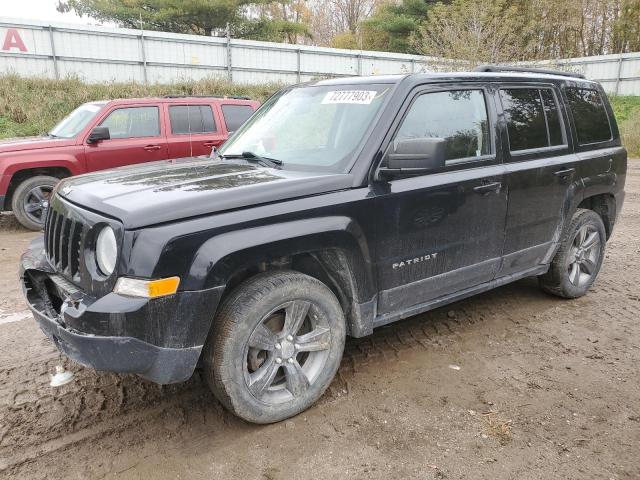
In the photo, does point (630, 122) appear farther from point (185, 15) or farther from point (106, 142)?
point (185, 15)

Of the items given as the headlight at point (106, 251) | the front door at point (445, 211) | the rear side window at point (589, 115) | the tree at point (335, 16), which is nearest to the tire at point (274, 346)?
the front door at point (445, 211)

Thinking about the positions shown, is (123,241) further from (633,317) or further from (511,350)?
(633,317)

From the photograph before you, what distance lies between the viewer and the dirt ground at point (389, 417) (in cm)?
259

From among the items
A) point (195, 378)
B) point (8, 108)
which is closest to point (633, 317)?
point (195, 378)

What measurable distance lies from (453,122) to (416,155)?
30.7 inches

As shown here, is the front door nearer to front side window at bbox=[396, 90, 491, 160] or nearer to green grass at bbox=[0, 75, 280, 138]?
front side window at bbox=[396, 90, 491, 160]

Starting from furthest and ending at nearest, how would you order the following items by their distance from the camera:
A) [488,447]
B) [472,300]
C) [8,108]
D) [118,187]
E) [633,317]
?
1. [8,108]
2. [472,300]
3. [633,317]
4. [118,187]
5. [488,447]

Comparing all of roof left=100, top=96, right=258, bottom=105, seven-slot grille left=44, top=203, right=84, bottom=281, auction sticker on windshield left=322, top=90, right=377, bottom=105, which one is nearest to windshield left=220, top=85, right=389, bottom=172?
auction sticker on windshield left=322, top=90, right=377, bottom=105

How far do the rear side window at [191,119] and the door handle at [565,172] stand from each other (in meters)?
5.95

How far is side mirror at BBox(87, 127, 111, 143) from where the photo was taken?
25.1 ft

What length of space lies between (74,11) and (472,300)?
3074cm

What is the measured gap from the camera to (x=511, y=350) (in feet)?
12.6

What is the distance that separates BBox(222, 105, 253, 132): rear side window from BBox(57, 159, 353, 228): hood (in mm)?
5554

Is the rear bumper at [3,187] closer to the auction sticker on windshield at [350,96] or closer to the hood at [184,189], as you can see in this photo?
the hood at [184,189]
